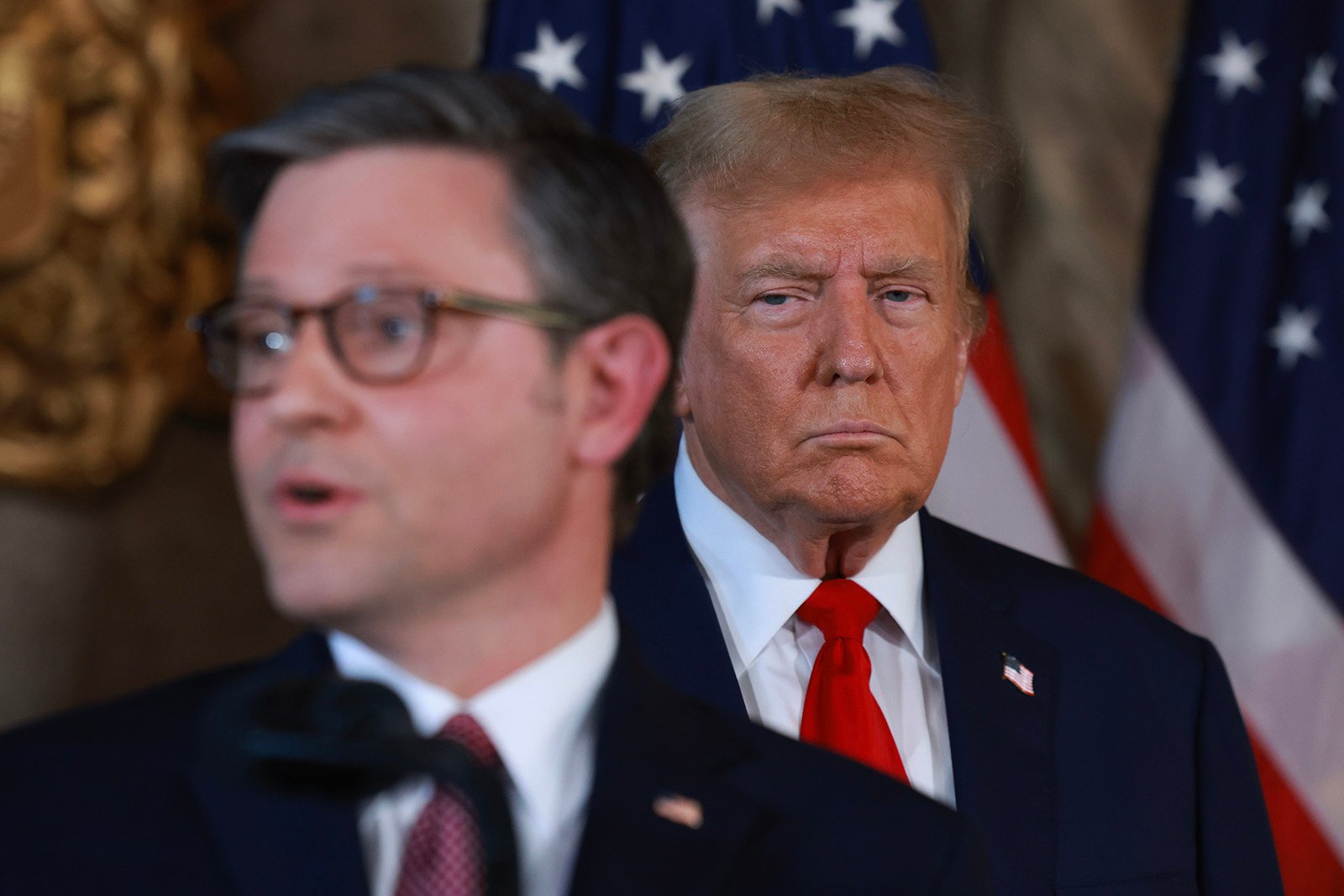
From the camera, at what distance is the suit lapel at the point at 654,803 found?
1.16 metres

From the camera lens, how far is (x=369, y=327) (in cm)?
107

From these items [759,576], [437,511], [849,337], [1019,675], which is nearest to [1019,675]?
[1019,675]

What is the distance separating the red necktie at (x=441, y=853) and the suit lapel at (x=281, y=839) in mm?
43

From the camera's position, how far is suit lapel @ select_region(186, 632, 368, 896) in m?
1.07

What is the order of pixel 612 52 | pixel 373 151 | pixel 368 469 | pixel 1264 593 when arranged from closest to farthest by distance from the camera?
pixel 368 469 → pixel 373 151 → pixel 612 52 → pixel 1264 593

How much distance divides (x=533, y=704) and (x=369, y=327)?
0.27 meters

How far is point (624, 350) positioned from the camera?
120cm

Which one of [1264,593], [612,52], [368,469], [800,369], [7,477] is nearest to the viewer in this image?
[368,469]

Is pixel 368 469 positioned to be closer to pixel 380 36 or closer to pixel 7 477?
pixel 7 477

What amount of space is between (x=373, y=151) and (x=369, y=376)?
18 centimetres

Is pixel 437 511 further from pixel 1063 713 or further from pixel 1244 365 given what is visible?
pixel 1244 365

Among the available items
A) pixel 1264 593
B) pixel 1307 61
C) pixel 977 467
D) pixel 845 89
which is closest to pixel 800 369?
pixel 845 89

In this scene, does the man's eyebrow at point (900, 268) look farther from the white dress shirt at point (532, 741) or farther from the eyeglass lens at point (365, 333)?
the eyeglass lens at point (365, 333)

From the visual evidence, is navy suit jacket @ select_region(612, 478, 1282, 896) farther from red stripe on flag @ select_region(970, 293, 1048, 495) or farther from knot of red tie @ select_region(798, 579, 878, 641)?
red stripe on flag @ select_region(970, 293, 1048, 495)
